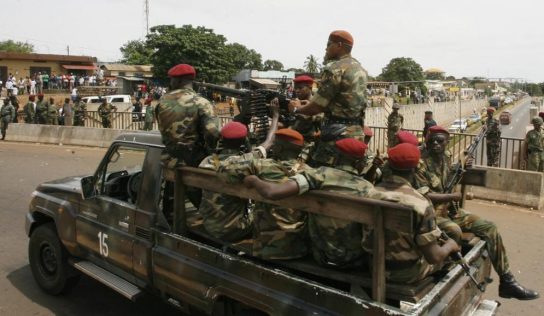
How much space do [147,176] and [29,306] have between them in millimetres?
2100

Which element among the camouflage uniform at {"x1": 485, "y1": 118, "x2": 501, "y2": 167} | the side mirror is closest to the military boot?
the side mirror

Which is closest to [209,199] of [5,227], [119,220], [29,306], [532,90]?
[119,220]

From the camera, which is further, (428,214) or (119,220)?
(119,220)

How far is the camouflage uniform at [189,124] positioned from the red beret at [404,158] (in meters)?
1.70

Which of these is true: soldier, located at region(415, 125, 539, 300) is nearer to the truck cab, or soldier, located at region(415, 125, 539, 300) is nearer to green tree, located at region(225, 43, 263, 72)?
the truck cab

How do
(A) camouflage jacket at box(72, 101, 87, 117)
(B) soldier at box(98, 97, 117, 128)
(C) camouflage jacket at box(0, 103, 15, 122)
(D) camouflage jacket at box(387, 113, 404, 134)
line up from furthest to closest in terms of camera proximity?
1. (A) camouflage jacket at box(72, 101, 87, 117)
2. (C) camouflage jacket at box(0, 103, 15, 122)
3. (B) soldier at box(98, 97, 117, 128)
4. (D) camouflage jacket at box(387, 113, 404, 134)

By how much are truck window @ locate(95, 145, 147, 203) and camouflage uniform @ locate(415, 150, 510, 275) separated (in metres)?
2.66

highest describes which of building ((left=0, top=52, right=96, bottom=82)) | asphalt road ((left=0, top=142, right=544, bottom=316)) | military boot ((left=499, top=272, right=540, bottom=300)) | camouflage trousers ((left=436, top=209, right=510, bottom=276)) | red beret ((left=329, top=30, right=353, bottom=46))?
building ((left=0, top=52, right=96, bottom=82))

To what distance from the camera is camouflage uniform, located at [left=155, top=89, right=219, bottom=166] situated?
4.22 m

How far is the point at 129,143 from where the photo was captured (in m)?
4.59

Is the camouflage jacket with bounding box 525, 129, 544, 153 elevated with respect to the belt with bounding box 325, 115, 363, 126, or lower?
lower

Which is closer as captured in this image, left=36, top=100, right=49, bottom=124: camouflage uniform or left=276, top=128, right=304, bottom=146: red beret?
left=276, top=128, right=304, bottom=146: red beret

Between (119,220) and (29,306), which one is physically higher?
(119,220)

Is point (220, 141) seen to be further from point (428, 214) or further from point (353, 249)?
point (428, 214)
